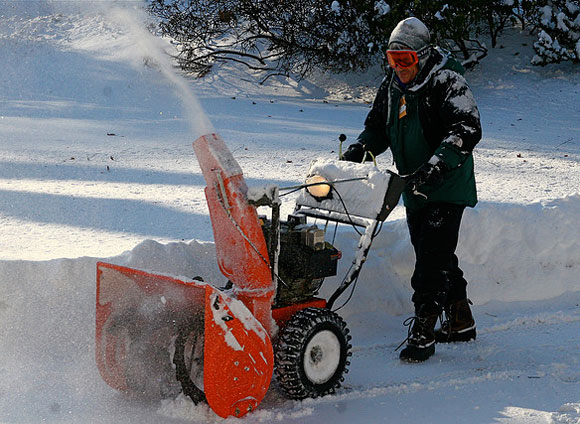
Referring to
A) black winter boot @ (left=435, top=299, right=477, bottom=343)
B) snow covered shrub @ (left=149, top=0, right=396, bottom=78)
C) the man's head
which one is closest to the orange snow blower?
the man's head

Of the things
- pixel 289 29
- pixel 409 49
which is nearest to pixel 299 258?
pixel 409 49

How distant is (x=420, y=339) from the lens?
3.79m

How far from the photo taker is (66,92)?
1150cm

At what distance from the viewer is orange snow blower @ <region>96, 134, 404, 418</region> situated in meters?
2.88

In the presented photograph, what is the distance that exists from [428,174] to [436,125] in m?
0.45

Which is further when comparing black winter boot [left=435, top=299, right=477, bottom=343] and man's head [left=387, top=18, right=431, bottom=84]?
black winter boot [left=435, top=299, right=477, bottom=343]

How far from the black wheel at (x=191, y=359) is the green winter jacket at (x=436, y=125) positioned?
1337 millimetres

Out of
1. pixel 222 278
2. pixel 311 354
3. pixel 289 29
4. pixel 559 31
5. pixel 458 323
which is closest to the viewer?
pixel 311 354

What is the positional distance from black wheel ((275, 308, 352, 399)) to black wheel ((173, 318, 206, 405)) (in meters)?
0.34

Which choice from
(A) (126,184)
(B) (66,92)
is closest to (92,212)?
(A) (126,184)

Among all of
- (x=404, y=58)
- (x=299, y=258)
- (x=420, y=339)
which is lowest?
(x=420, y=339)

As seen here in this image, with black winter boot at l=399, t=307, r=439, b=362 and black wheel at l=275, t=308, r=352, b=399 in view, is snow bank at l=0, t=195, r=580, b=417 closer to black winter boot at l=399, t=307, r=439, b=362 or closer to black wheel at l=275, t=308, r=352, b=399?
black winter boot at l=399, t=307, r=439, b=362

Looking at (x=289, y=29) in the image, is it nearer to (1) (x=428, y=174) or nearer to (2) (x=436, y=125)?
(2) (x=436, y=125)

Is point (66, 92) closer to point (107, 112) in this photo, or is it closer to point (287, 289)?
point (107, 112)
